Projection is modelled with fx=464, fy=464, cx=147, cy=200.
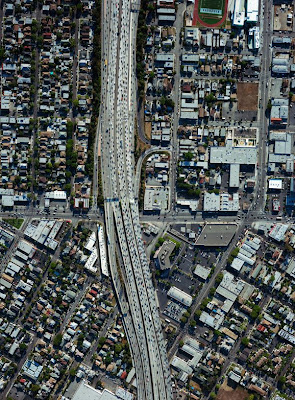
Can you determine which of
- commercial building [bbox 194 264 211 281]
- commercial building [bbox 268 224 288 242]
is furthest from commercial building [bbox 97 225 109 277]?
commercial building [bbox 268 224 288 242]

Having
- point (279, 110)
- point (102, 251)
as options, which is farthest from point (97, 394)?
point (279, 110)

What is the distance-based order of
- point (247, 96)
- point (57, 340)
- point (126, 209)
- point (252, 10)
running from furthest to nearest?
point (247, 96), point (126, 209), point (57, 340), point (252, 10)

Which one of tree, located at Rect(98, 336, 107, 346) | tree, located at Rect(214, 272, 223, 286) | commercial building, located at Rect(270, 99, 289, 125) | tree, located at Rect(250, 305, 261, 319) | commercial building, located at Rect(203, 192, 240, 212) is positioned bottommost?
tree, located at Rect(98, 336, 107, 346)

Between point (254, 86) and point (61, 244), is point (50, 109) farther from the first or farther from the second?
point (254, 86)

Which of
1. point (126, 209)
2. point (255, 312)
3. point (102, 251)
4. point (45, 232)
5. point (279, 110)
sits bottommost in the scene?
point (255, 312)

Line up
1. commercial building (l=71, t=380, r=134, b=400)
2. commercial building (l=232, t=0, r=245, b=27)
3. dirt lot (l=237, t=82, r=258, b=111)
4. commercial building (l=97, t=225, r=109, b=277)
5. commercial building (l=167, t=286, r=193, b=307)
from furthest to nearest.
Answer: dirt lot (l=237, t=82, r=258, b=111), commercial building (l=97, t=225, r=109, b=277), commercial building (l=167, t=286, r=193, b=307), commercial building (l=71, t=380, r=134, b=400), commercial building (l=232, t=0, r=245, b=27)

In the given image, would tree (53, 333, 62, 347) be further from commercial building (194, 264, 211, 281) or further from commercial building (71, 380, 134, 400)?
commercial building (194, 264, 211, 281)

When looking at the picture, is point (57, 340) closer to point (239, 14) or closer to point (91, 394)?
point (91, 394)
